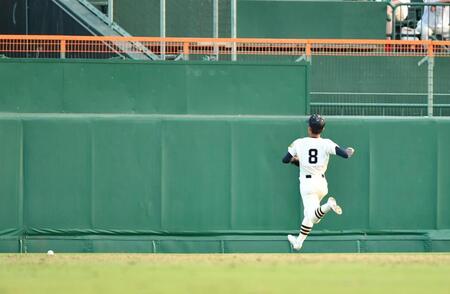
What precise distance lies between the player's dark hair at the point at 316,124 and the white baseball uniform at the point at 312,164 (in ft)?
0.44

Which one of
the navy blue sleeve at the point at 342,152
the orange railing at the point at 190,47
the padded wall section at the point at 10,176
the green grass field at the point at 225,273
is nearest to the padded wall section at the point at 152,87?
the orange railing at the point at 190,47

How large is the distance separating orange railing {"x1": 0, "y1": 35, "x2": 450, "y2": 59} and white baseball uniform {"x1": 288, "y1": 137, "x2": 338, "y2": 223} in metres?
2.10

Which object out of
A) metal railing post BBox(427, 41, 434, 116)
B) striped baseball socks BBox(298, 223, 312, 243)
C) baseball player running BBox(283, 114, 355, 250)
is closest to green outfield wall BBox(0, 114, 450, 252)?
metal railing post BBox(427, 41, 434, 116)

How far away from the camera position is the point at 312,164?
14672 millimetres

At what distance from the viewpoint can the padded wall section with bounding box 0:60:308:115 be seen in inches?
625

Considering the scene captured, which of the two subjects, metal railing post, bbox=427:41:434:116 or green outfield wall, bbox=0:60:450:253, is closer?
green outfield wall, bbox=0:60:450:253

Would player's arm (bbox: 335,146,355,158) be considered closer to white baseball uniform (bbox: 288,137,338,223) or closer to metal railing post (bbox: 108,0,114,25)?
white baseball uniform (bbox: 288,137,338,223)

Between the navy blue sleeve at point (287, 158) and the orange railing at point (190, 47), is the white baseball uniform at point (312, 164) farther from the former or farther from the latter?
the orange railing at point (190, 47)

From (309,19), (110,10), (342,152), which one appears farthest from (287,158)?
(309,19)

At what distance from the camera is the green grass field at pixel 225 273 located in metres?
10.5

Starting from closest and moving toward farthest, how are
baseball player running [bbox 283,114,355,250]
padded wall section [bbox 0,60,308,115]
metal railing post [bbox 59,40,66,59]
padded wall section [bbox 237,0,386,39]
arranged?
1. baseball player running [bbox 283,114,355,250]
2. padded wall section [bbox 0,60,308,115]
3. metal railing post [bbox 59,40,66,59]
4. padded wall section [bbox 237,0,386,39]

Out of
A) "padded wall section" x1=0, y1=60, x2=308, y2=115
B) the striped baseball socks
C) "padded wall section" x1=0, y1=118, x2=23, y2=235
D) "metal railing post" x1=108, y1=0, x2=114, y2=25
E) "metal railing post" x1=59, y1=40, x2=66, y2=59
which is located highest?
"metal railing post" x1=108, y1=0, x2=114, y2=25

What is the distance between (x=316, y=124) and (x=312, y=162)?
0.53 meters

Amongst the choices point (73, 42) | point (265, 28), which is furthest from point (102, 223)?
point (265, 28)
